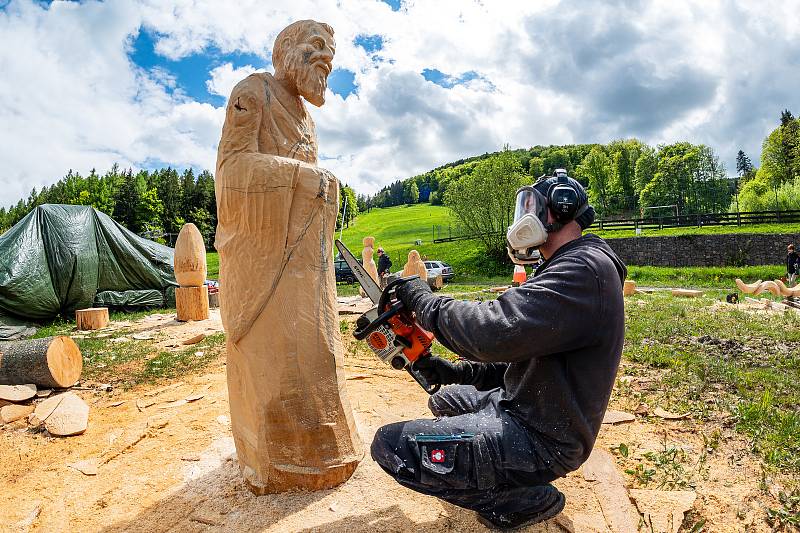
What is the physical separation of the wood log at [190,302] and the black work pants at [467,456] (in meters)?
8.99

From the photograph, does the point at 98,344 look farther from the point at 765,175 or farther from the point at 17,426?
the point at 765,175

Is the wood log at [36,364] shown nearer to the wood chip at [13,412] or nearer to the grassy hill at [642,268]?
the wood chip at [13,412]

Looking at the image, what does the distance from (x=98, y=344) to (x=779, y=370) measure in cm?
968

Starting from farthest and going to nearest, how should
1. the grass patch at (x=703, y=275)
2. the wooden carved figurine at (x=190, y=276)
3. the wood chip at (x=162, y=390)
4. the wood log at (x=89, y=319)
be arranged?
1. the grass patch at (x=703, y=275)
2. the wooden carved figurine at (x=190, y=276)
3. the wood log at (x=89, y=319)
4. the wood chip at (x=162, y=390)

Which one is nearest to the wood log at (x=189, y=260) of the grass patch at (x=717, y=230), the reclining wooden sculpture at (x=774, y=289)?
the reclining wooden sculpture at (x=774, y=289)

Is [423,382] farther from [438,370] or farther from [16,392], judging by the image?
[16,392]

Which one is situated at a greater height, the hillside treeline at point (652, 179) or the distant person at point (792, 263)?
the hillside treeline at point (652, 179)

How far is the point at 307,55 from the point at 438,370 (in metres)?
2.06

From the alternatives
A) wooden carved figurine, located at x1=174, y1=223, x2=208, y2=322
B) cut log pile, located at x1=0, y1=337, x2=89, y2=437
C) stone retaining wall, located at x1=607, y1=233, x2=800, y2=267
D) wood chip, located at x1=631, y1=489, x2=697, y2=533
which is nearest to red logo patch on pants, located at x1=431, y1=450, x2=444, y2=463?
wood chip, located at x1=631, y1=489, x2=697, y2=533

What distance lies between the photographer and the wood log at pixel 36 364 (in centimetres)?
535

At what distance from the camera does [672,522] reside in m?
2.46

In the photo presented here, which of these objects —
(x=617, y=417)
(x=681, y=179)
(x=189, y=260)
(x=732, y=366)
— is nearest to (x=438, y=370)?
(x=617, y=417)

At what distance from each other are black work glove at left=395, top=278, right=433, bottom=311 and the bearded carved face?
1584mm

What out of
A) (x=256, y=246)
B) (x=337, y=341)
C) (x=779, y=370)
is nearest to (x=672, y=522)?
(x=337, y=341)
